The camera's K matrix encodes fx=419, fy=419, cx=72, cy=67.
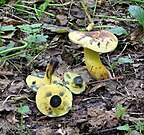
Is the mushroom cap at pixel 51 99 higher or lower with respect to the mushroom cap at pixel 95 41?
lower

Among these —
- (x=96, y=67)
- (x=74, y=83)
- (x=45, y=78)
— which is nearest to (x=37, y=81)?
(x=45, y=78)

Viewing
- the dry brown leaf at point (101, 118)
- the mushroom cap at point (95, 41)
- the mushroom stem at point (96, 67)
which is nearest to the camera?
the dry brown leaf at point (101, 118)

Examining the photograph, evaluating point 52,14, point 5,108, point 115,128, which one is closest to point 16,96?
point 5,108

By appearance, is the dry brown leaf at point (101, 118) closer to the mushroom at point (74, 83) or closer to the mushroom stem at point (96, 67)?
the mushroom at point (74, 83)

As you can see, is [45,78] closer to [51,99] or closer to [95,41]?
[51,99]

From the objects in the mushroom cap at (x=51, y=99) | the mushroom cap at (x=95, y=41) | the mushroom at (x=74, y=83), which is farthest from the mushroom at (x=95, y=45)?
the mushroom cap at (x=51, y=99)

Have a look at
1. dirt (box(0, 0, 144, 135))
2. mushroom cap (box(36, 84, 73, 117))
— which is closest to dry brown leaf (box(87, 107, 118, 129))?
dirt (box(0, 0, 144, 135))

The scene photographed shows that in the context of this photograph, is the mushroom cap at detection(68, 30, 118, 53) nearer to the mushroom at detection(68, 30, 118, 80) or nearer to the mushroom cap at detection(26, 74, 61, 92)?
the mushroom at detection(68, 30, 118, 80)
